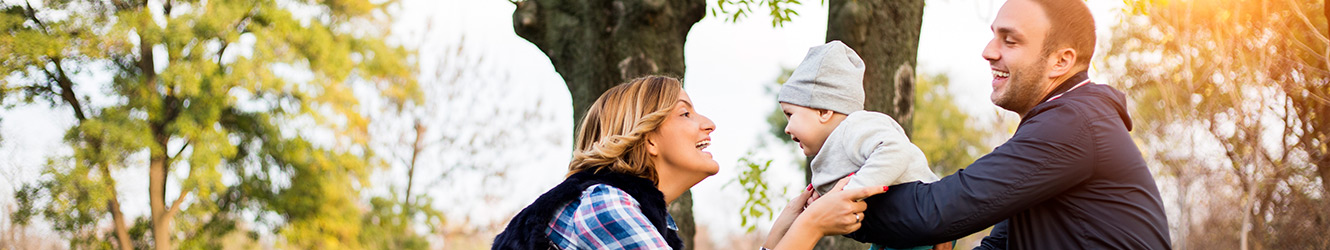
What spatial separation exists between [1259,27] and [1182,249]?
508 centimetres

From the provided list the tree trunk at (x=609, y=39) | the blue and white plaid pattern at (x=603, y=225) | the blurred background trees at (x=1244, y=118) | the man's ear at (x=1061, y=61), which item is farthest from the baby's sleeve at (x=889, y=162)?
the blurred background trees at (x=1244, y=118)

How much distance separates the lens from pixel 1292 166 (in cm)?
1285

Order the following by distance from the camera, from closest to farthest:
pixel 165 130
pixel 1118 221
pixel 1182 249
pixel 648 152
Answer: pixel 1118 221, pixel 648 152, pixel 1182 249, pixel 165 130

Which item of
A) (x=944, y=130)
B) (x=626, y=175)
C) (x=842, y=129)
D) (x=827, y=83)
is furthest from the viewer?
(x=944, y=130)

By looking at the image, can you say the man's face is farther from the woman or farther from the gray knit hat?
the woman

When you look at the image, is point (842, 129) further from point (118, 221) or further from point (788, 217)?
point (118, 221)

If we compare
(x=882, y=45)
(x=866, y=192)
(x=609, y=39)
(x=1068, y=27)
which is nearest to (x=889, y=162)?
(x=866, y=192)

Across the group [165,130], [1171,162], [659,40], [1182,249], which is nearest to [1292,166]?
[1182,249]

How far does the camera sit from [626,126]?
119 inches

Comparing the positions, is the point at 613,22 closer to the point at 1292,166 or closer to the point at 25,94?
the point at 1292,166

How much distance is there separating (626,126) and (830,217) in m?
0.72

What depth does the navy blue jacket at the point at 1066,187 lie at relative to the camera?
7.54ft

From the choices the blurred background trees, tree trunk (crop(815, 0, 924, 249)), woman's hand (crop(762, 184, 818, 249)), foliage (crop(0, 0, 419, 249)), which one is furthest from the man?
foliage (crop(0, 0, 419, 249))

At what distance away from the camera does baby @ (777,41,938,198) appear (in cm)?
275
